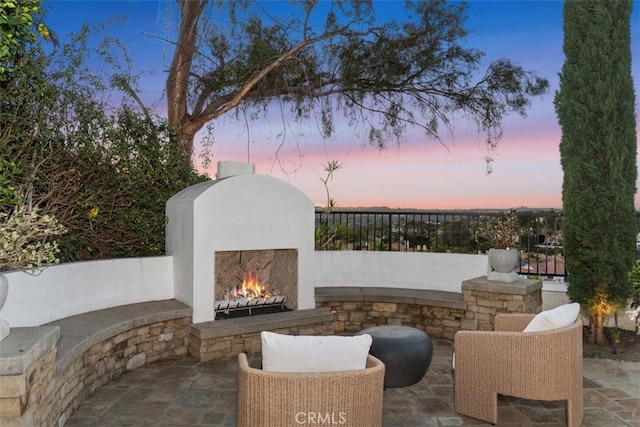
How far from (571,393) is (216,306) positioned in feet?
13.0

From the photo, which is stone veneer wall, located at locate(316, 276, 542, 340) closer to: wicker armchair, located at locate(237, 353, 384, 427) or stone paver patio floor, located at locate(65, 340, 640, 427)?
stone paver patio floor, located at locate(65, 340, 640, 427)

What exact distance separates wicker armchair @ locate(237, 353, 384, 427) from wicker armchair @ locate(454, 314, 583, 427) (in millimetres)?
1355

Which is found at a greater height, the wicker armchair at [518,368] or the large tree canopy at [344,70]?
the large tree canopy at [344,70]

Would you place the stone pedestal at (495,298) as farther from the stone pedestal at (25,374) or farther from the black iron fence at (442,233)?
the stone pedestal at (25,374)

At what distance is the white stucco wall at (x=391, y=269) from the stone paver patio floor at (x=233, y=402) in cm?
230

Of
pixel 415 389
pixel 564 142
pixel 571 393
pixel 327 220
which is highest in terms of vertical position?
pixel 564 142

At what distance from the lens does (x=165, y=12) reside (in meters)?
8.66

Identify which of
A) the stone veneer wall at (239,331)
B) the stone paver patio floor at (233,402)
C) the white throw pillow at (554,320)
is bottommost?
the stone paver patio floor at (233,402)

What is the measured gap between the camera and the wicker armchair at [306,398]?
2492 millimetres

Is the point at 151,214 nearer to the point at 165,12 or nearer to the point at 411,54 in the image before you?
the point at 165,12

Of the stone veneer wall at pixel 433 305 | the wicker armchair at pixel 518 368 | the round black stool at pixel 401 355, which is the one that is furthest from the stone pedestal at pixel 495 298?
the wicker armchair at pixel 518 368

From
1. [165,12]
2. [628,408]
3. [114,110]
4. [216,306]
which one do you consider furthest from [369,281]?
[165,12]

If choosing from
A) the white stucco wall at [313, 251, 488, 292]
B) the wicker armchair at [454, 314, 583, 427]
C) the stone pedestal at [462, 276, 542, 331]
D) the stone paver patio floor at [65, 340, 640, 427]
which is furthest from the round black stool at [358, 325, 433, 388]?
the white stucco wall at [313, 251, 488, 292]

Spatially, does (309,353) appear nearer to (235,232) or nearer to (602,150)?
(235,232)
